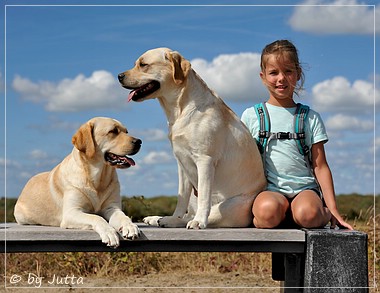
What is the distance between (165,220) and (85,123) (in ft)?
3.05

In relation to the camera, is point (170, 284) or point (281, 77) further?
point (170, 284)

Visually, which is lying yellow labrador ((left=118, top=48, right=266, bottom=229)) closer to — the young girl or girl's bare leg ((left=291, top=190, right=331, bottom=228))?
the young girl

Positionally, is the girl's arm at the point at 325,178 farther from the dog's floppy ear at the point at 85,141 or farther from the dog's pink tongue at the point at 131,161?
the dog's floppy ear at the point at 85,141

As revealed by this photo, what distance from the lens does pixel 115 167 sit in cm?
470

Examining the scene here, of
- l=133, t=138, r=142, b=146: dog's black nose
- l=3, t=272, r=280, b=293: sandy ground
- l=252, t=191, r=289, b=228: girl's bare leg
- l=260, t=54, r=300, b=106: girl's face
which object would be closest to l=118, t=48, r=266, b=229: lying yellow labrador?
l=252, t=191, r=289, b=228: girl's bare leg

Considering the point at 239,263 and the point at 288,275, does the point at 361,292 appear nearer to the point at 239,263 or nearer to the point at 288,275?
the point at 288,275

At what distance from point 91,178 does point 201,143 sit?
92 centimetres

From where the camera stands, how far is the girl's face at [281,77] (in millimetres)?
4715

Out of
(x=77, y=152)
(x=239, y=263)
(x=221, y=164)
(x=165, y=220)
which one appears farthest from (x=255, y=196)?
(x=239, y=263)

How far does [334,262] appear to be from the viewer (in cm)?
420

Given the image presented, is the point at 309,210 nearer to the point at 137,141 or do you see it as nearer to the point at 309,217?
the point at 309,217

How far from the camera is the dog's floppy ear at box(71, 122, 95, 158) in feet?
15.1

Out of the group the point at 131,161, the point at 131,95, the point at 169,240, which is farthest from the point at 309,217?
the point at 131,95

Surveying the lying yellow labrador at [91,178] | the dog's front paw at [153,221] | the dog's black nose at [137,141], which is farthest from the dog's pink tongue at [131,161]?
the dog's front paw at [153,221]
